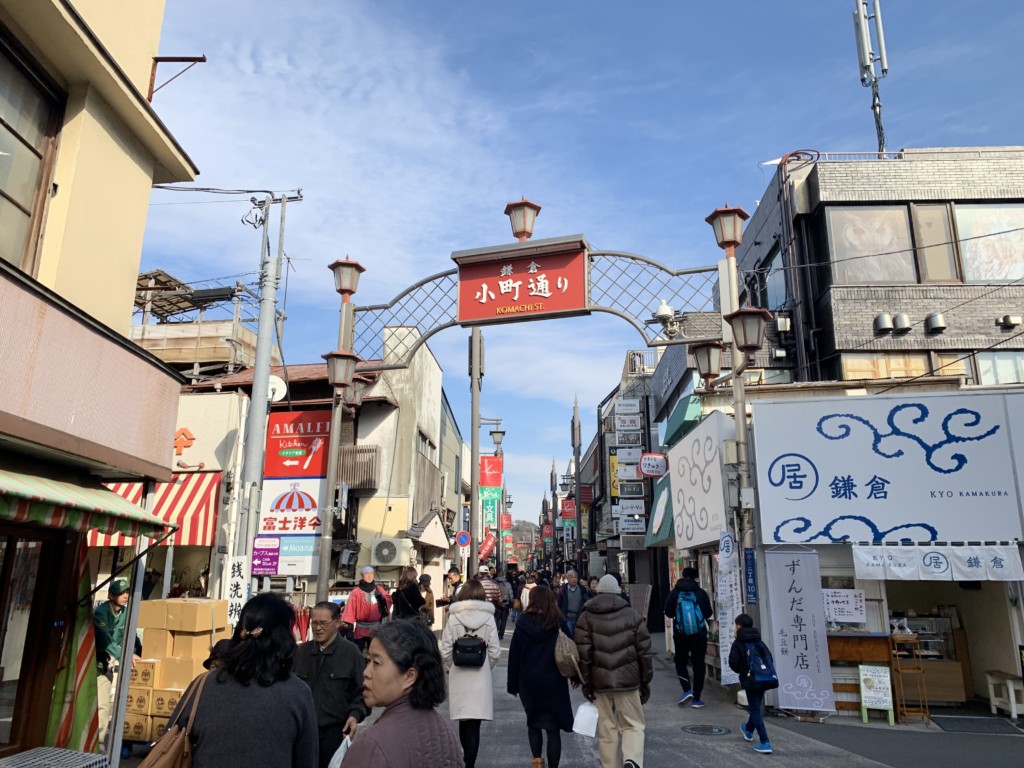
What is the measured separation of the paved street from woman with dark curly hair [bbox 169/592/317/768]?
5033 mm

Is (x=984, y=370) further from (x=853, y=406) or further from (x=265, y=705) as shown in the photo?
(x=265, y=705)

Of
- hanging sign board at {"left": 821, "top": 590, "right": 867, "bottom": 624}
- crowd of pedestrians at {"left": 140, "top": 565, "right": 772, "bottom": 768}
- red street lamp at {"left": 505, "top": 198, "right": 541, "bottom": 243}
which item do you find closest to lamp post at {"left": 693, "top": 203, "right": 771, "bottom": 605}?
hanging sign board at {"left": 821, "top": 590, "right": 867, "bottom": 624}

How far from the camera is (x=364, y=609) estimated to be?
31.7ft

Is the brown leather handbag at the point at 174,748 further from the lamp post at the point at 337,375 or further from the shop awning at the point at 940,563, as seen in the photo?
the shop awning at the point at 940,563

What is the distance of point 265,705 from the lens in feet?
10.0

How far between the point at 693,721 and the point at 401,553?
458 inches

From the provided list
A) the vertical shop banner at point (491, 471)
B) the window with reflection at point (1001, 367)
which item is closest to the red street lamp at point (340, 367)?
the window with reflection at point (1001, 367)

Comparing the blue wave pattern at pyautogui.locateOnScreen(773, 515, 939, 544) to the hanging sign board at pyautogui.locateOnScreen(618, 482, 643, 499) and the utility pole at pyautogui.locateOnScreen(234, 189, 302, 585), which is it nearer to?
the utility pole at pyautogui.locateOnScreen(234, 189, 302, 585)

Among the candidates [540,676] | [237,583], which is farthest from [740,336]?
[237,583]

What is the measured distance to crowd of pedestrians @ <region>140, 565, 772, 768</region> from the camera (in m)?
2.74

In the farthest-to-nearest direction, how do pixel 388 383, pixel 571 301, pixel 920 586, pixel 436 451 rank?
1. pixel 436 451
2. pixel 388 383
3. pixel 920 586
4. pixel 571 301

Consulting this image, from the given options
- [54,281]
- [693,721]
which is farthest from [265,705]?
[693,721]

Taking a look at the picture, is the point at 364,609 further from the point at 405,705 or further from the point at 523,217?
the point at 405,705

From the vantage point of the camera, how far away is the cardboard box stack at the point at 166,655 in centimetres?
792
